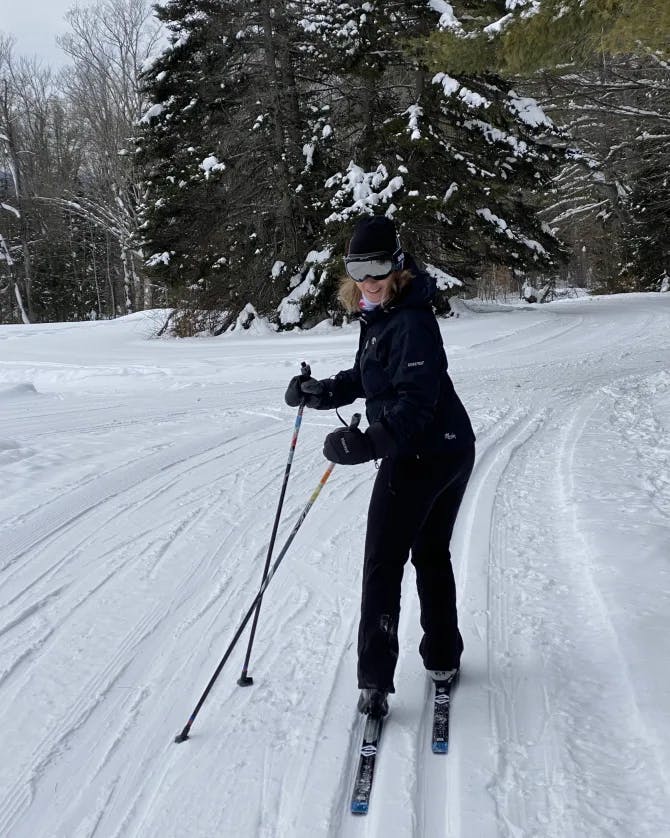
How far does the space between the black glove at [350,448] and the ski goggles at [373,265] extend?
64cm

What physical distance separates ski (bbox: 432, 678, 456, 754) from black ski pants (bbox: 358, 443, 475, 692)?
0.23 metres

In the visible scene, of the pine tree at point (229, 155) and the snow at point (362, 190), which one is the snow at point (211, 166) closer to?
the pine tree at point (229, 155)

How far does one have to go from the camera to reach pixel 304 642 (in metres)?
3.42

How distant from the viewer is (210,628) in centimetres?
360

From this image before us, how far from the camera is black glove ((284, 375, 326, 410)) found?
3129 millimetres

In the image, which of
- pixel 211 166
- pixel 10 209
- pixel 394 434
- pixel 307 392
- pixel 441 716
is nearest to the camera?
pixel 394 434


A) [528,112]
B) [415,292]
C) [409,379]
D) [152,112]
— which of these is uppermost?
[152,112]

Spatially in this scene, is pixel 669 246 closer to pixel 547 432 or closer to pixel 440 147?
pixel 440 147

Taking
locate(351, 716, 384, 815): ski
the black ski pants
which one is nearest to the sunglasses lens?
the black ski pants


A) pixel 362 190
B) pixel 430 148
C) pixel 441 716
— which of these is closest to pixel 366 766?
pixel 441 716

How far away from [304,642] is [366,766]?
3.12 ft

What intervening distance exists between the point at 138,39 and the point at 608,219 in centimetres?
2404

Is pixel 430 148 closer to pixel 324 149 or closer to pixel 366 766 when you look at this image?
pixel 324 149

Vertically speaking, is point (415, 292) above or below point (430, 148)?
below
